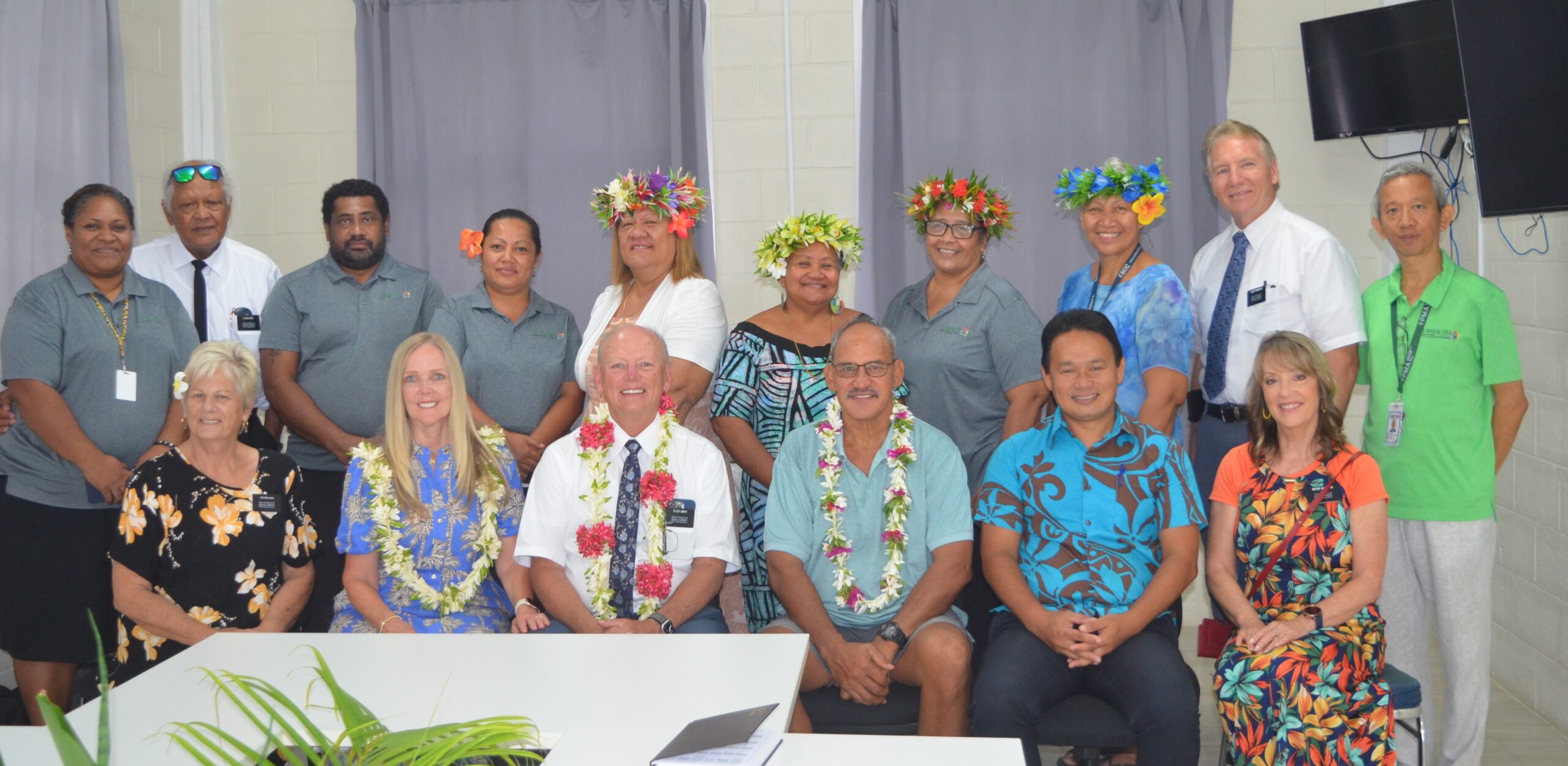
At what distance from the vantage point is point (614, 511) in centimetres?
329

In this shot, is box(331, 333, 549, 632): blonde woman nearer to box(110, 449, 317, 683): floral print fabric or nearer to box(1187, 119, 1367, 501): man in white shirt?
box(110, 449, 317, 683): floral print fabric

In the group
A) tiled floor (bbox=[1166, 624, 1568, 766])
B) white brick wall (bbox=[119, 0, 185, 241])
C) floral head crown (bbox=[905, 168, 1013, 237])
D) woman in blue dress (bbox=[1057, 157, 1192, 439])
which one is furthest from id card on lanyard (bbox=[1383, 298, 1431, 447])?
white brick wall (bbox=[119, 0, 185, 241])

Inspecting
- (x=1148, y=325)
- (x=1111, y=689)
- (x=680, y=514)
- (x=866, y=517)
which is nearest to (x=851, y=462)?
(x=866, y=517)

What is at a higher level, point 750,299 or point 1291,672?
point 750,299

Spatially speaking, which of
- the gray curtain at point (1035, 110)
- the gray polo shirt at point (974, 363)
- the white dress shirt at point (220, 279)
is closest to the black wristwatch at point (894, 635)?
the gray polo shirt at point (974, 363)

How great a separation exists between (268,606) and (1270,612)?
266 cm

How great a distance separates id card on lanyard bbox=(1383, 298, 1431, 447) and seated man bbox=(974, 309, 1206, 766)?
2.52 ft

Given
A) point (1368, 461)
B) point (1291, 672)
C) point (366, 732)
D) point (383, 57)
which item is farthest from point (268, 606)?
point (383, 57)

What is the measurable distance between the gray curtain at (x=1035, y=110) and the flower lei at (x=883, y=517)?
2.32 m

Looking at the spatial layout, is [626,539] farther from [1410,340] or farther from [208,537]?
[1410,340]

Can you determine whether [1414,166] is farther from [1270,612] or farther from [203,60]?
[203,60]

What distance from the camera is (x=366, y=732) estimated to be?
1.78 m

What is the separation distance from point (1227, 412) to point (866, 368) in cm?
125

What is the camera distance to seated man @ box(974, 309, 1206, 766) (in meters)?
2.93
